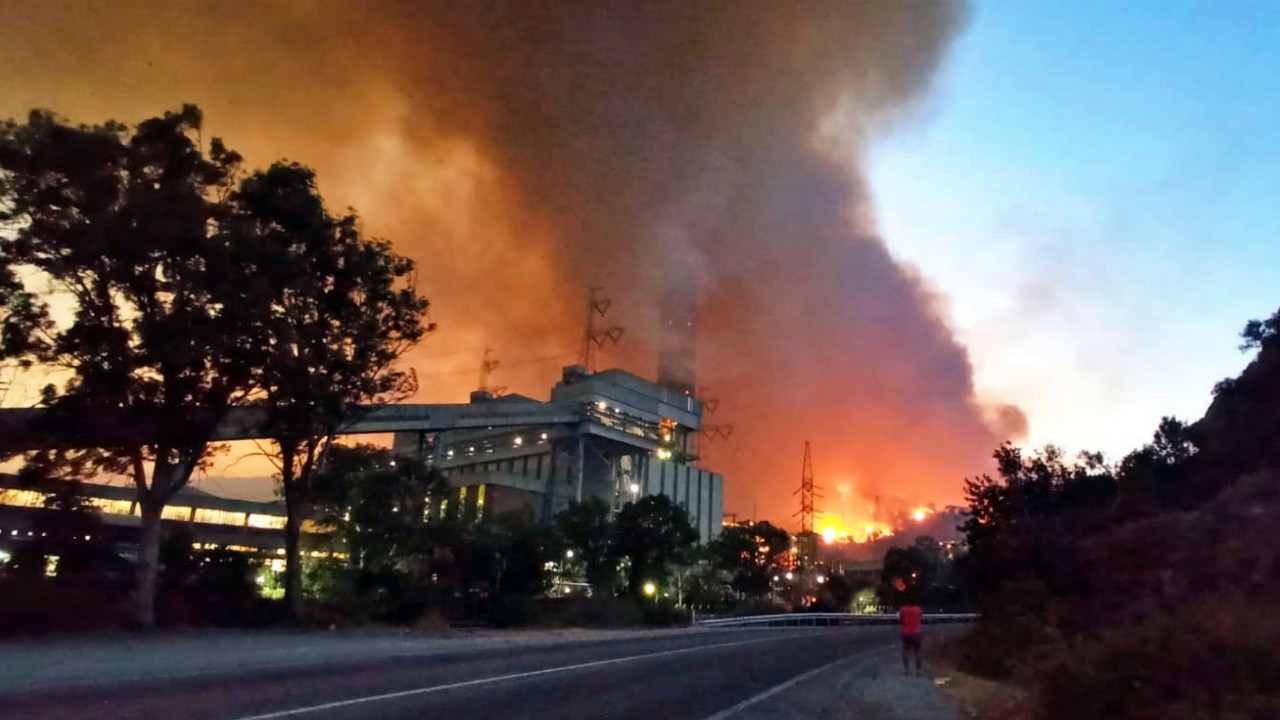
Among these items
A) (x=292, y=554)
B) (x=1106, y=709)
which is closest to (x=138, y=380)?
(x=292, y=554)

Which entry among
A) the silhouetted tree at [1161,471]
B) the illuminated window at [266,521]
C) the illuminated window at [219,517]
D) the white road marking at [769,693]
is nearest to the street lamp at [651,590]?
the silhouetted tree at [1161,471]

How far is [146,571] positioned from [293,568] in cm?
699

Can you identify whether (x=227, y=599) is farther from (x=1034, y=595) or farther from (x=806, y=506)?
(x=806, y=506)

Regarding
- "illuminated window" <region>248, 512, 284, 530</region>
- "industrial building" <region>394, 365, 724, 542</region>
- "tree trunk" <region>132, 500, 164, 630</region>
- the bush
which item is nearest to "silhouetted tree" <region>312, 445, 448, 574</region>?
"tree trunk" <region>132, 500, 164, 630</region>

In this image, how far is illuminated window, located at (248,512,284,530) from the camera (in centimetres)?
8812

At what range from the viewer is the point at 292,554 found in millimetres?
35094

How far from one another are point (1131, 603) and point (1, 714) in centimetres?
2513

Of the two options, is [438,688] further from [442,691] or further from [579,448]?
[579,448]

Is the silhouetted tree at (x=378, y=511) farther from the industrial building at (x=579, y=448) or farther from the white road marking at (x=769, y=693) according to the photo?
the industrial building at (x=579, y=448)

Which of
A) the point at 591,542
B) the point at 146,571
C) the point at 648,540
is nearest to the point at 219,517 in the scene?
the point at 591,542

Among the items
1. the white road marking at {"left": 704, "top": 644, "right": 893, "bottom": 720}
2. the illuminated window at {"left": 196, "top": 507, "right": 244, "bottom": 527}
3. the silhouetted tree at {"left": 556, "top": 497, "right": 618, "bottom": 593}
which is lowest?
the white road marking at {"left": 704, "top": 644, "right": 893, "bottom": 720}

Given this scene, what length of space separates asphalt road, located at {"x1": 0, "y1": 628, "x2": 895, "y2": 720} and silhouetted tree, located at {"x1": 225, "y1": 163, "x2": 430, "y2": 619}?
13.1 meters

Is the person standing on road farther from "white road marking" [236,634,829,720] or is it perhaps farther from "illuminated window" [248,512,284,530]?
"illuminated window" [248,512,284,530]

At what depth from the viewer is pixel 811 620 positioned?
69500 mm
